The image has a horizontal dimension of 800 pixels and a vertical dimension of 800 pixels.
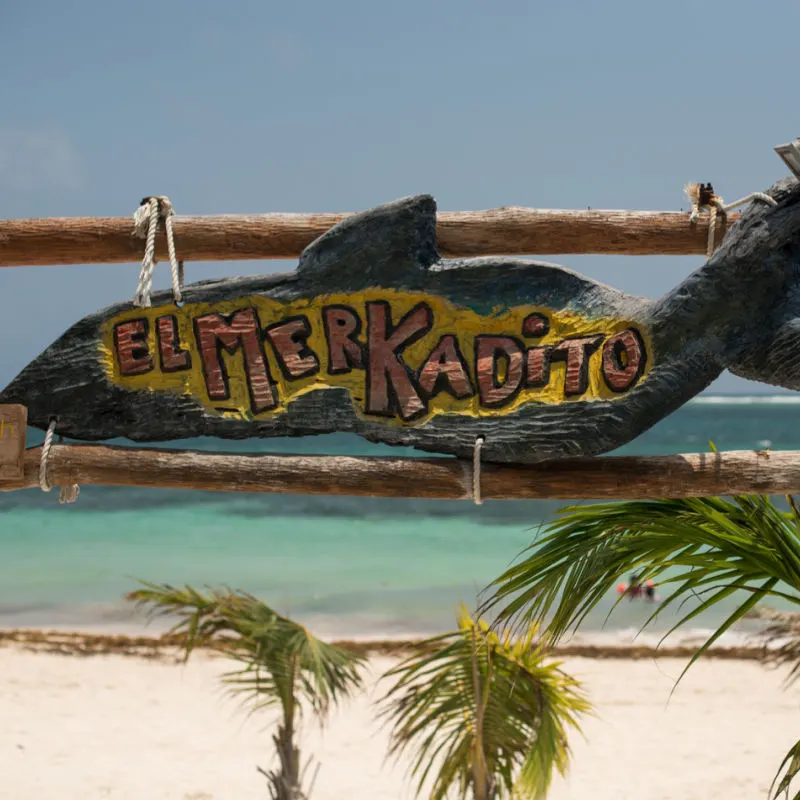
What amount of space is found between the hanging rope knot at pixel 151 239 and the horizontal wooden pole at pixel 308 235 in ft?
0.15

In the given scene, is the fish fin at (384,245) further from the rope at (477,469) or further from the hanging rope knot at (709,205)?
the hanging rope knot at (709,205)

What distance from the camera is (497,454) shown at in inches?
109

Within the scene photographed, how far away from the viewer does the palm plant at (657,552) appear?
9.97 feet

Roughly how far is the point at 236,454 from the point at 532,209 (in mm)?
1194

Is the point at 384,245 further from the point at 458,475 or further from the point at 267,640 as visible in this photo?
the point at 267,640

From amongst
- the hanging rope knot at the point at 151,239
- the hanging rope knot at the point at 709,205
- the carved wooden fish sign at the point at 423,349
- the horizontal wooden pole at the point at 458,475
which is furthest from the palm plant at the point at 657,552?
the hanging rope knot at the point at 151,239

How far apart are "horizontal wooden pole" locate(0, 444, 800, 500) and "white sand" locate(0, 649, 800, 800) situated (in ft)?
18.0

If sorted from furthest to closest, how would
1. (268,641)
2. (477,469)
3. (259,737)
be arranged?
1. (259,737)
2. (268,641)
3. (477,469)

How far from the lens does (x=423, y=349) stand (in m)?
2.87

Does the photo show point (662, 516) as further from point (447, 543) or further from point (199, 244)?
point (447, 543)

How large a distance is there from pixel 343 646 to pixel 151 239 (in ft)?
30.3

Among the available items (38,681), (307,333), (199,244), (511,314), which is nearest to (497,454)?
(511,314)

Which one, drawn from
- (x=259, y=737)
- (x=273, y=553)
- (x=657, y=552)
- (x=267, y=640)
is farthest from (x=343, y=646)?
(x=273, y=553)

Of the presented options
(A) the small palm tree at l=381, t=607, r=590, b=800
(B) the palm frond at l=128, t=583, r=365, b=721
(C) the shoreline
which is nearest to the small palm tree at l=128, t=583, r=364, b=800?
(B) the palm frond at l=128, t=583, r=365, b=721
